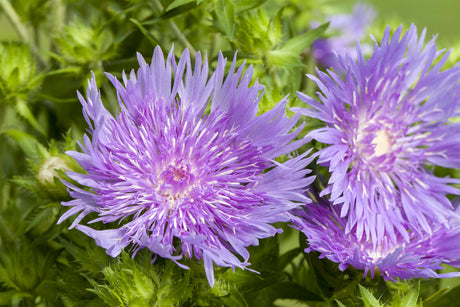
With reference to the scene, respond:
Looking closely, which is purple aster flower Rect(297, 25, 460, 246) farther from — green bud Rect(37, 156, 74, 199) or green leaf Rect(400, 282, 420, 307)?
green bud Rect(37, 156, 74, 199)

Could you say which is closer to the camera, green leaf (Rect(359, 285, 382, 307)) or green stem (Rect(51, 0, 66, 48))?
green leaf (Rect(359, 285, 382, 307))

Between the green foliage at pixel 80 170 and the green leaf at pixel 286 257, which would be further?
the green leaf at pixel 286 257

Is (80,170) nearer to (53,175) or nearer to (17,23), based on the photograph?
(53,175)

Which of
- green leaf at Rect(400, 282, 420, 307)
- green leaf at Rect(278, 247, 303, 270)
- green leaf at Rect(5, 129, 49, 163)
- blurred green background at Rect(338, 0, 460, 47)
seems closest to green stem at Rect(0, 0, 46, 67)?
green leaf at Rect(5, 129, 49, 163)

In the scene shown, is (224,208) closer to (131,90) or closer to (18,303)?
(131,90)

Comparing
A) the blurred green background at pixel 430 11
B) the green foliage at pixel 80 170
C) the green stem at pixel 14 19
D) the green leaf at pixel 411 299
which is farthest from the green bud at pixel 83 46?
the blurred green background at pixel 430 11

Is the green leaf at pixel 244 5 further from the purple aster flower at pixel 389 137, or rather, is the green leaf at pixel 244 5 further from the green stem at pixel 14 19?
the green stem at pixel 14 19

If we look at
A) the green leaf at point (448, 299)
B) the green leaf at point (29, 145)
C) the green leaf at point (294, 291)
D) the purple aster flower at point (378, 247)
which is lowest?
the green leaf at point (448, 299)

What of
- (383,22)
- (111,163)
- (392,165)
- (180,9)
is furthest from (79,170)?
(383,22)
